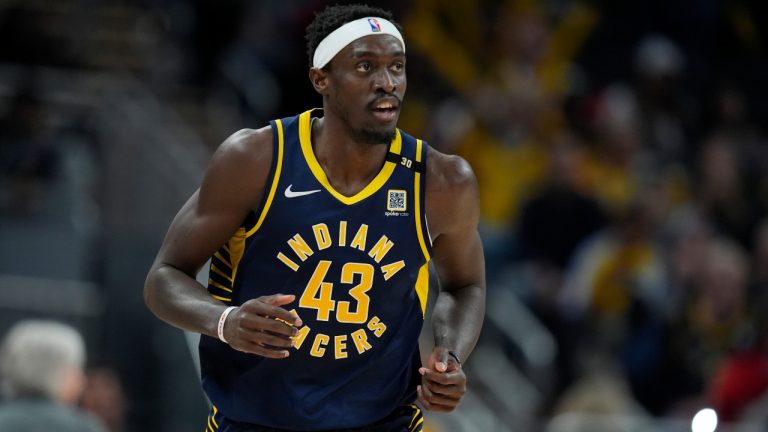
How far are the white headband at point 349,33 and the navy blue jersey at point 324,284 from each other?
0.31 metres

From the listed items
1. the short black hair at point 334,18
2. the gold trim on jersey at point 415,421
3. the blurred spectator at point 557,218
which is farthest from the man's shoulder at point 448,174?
the blurred spectator at point 557,218

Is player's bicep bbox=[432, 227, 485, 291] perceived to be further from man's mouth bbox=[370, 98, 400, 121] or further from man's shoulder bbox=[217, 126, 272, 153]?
man's shoulder bbox=[217, 126, 272, 153]

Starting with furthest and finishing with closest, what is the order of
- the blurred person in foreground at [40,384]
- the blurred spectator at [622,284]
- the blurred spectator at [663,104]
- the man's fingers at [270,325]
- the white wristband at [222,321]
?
the blurred spectator at [663,104], the blurred spectator at [622,284], the blurred person in foreground at [40,384], the white wristband at [222,321], the man's fingers at [270,325]

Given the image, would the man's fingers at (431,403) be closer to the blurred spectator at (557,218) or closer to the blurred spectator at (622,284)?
the blurred spectator at (622,284)

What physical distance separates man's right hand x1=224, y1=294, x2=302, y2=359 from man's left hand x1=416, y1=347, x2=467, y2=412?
20.7 inches

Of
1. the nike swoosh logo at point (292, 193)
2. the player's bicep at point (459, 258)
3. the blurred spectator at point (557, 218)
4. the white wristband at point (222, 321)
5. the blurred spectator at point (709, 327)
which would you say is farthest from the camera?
the blurred spectator at point (557, 218)

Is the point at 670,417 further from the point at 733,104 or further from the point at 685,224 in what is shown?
A: the point at 733,104

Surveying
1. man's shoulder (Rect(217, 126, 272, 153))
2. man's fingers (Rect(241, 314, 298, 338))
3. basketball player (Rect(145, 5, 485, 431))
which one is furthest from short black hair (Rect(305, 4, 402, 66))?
man's fingers (Rect(241, 314, 298, 338))

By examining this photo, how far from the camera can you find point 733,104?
12914mm

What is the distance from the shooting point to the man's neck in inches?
203

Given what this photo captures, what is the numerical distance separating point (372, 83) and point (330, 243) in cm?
60

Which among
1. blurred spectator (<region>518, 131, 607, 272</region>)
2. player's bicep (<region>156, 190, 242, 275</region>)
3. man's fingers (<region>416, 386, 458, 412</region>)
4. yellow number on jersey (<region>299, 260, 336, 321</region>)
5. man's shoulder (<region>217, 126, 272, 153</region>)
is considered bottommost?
man's fingers (<region>416, 386, 458, 412</region>)

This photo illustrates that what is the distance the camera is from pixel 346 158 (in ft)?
17.0

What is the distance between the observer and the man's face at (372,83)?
198 inches
